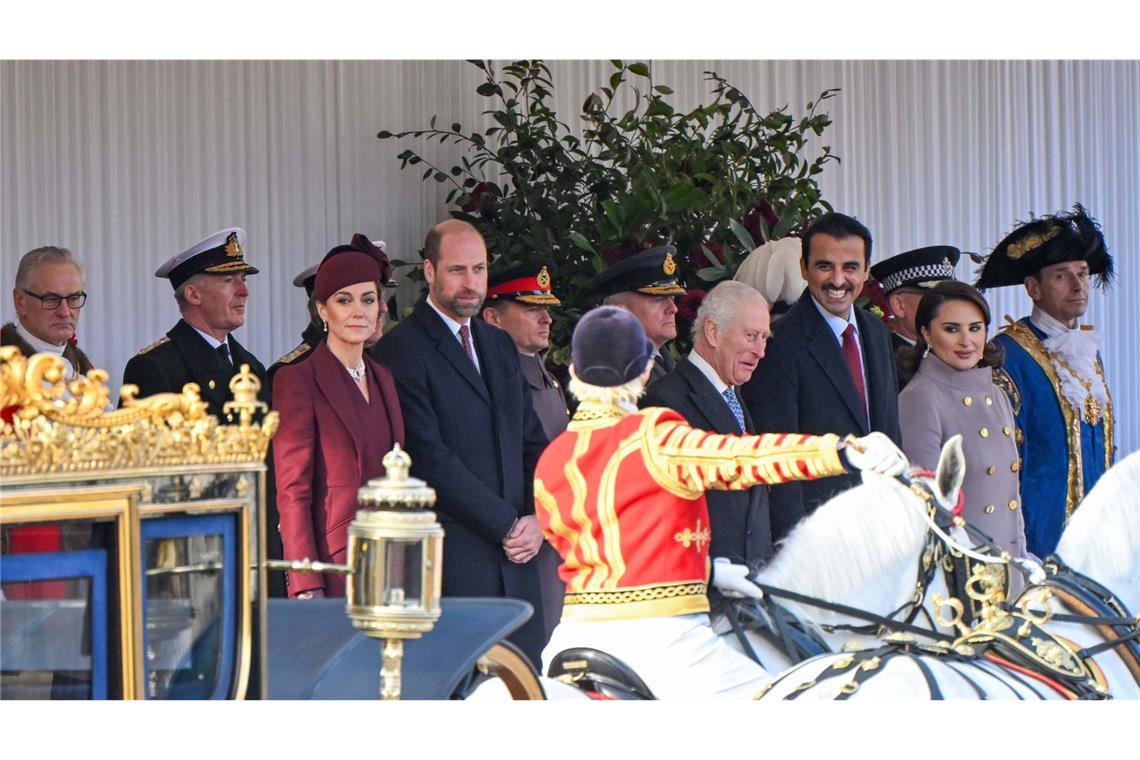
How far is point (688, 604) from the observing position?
414cm

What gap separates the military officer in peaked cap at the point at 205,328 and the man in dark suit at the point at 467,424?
41 centimetres

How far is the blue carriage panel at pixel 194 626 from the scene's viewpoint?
3.37 m

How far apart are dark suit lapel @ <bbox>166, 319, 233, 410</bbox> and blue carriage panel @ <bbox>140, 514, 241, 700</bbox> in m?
1.75

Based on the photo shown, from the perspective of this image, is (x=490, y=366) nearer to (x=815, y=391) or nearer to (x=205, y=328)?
(x=205, y=328)

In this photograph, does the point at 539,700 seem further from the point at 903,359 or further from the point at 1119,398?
the point at 1119,398

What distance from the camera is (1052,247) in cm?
655

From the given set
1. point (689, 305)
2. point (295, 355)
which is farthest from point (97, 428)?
point (689, 305)

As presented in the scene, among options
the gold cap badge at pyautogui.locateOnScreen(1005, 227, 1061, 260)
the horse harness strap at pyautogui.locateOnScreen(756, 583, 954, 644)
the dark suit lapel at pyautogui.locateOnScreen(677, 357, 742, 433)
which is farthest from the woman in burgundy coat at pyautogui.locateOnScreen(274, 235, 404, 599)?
the gold cap badge at pyautogui.locateOnScreen(1005, 227, 1061, 260)

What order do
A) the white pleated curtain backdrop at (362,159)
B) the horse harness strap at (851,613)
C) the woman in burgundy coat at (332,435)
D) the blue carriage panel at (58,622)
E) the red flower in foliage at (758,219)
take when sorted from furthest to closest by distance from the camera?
the red flower in foliage at (758,219) → the white pleated curtain backdrop at (362,159) → the woman in burgundy coat at (332,435) → the horse harness strap at (851,613) → the blue carriage panel at (58,622)

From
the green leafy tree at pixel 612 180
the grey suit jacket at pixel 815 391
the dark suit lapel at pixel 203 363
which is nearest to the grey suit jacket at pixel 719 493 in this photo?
the grey suit jacket at pixel 815 391

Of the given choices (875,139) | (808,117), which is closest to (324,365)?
(808,117)

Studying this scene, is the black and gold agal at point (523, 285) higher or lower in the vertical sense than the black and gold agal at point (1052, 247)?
lower

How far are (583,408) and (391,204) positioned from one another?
10.0 feet

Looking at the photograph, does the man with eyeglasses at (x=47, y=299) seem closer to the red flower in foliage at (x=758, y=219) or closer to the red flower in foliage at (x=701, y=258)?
the red flower in foliage at (x=701, y=258)
